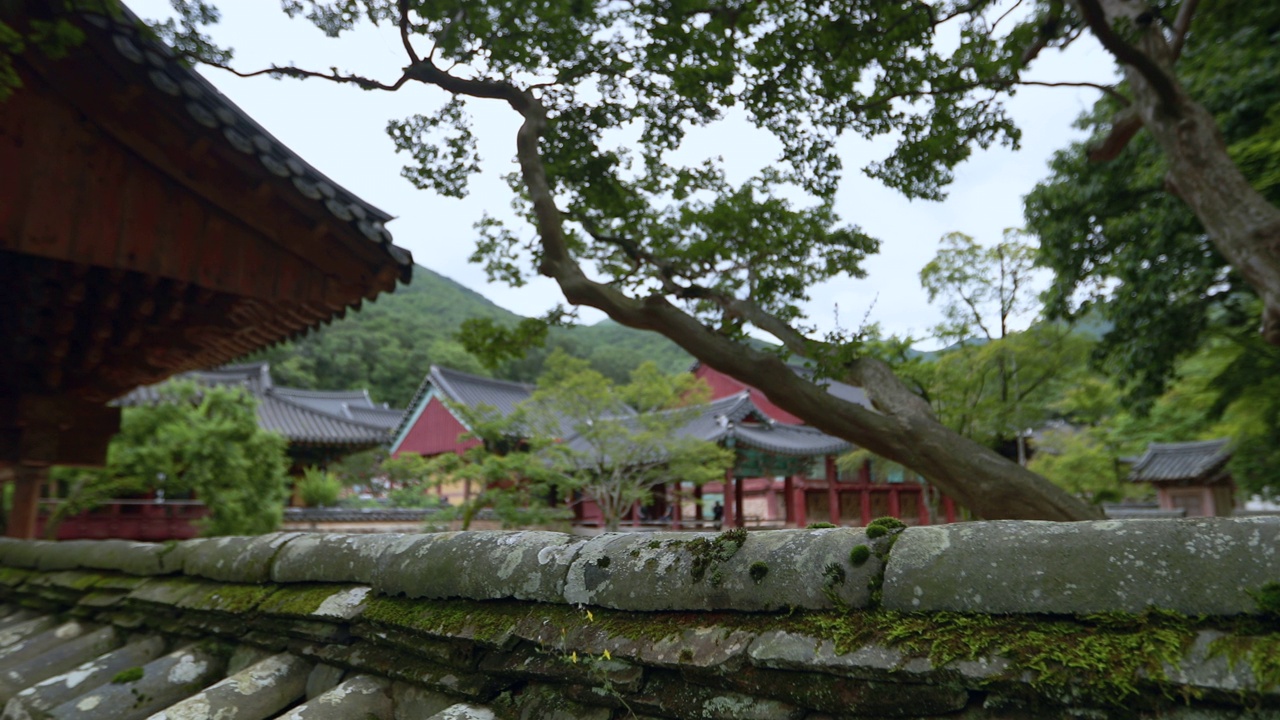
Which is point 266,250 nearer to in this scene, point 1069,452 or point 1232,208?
point 1232,208

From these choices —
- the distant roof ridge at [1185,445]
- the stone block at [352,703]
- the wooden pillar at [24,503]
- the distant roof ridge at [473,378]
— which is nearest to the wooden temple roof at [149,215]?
the stone block at [352,703]

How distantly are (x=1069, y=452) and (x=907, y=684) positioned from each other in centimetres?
2679

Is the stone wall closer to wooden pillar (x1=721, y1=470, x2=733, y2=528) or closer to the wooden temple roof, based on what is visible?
the wooden temple roof

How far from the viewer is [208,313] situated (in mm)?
4418

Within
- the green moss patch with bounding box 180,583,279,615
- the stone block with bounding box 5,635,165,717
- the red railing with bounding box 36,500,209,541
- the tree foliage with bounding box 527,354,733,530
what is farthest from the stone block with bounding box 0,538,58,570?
the red railing with bounding box 36,500,209,541

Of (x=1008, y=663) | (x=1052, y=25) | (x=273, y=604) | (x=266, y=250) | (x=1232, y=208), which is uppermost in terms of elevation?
(x=1052, y=25)

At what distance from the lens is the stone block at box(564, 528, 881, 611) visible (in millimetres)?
1383

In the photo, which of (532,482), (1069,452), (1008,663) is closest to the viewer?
(1008,663)

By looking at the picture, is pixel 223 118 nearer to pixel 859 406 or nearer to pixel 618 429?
pixel 859 406

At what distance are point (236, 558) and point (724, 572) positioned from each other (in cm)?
218

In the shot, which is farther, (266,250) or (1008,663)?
(266,250)

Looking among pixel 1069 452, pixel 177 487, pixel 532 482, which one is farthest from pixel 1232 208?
pixel 1069 452

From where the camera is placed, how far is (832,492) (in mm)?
21125

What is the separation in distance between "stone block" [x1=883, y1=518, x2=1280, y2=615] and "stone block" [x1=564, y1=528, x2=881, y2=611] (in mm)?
106
